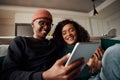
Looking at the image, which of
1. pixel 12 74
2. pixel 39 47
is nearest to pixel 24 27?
pixel 39 47

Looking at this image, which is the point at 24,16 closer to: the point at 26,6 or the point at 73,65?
the point at 26,6

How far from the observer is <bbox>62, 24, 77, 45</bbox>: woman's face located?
4.52 ft

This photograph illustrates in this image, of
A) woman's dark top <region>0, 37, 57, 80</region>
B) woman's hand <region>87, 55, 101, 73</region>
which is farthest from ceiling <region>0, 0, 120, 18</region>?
woman's hand <region>87, 55, 101, 73</region>

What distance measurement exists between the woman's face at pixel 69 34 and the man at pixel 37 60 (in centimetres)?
23

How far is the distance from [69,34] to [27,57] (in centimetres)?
53

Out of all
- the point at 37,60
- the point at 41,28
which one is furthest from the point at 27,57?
the point at 41,28

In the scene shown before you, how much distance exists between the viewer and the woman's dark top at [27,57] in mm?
800

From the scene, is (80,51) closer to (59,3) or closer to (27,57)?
(27,57)

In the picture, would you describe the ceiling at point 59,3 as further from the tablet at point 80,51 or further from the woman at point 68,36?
the tablet at point 80,51

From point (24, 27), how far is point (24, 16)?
53cm

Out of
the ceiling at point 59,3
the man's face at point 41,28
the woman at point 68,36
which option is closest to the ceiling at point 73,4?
the ceiling at point 59,3

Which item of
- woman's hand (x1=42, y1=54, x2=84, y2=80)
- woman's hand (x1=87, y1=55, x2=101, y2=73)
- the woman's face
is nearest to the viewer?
woman's hand (x1=42, y1=54, x2=84, y2=80)

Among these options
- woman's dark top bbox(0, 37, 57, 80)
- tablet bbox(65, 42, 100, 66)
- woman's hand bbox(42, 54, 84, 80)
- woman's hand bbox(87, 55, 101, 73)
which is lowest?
woman's hand bbox(87, 55, 101, 73)

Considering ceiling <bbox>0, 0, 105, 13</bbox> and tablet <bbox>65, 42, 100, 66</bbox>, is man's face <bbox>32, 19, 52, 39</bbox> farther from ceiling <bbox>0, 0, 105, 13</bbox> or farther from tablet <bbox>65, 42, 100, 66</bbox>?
ceiling <bbox>0, 0, 105, 13</bbox>
